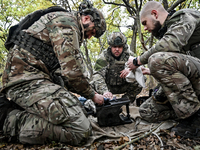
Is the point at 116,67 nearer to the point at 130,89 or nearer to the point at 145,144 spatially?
the point at 130,89

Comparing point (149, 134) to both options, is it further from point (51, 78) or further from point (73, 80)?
point (51, 78)

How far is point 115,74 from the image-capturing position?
414 cm

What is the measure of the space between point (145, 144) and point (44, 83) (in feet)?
5.00

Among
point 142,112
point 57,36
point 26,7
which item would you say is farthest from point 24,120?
point 26,7

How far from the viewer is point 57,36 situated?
1.98m

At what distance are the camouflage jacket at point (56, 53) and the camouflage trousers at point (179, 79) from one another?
1.08 metres

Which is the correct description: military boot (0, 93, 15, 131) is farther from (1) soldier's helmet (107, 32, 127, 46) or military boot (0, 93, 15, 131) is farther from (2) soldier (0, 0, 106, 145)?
(1) soldier's helmet (107, 32, 127, 46)

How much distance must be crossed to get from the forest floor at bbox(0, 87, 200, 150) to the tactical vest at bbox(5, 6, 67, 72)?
1085 millimetres

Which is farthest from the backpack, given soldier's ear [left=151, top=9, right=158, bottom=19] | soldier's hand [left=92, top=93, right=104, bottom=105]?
soldier's ear [left=151, top=9, right=158, bottom=19]

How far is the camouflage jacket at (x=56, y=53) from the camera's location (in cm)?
198

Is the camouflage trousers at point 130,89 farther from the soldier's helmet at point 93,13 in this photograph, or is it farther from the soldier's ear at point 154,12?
the soldier's helmet at point 93,13

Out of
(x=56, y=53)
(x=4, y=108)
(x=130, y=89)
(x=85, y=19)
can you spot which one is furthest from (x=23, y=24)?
(x=130, y=89)

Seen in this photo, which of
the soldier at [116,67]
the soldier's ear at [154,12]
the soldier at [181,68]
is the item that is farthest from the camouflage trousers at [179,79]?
the soldier at [116,67]

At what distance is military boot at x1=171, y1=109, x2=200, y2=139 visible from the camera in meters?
1.86
